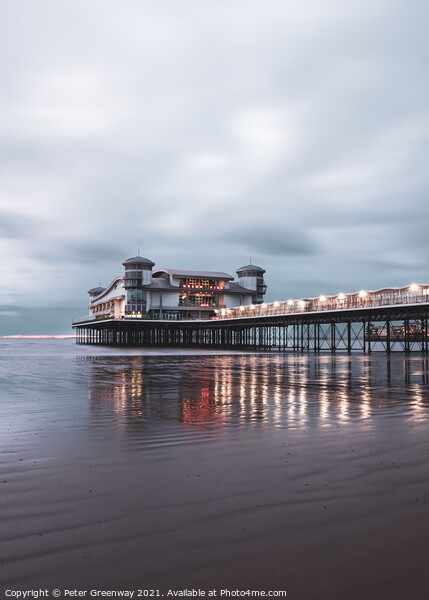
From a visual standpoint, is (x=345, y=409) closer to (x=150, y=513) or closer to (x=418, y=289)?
A: (x=150, y=513)

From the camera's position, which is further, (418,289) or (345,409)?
(418,289)

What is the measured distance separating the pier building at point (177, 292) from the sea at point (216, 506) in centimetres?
8738

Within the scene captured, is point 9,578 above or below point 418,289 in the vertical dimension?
below

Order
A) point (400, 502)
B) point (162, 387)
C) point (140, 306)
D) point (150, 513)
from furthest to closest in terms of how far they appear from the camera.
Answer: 1. point (140, 306)
2. point (162, 387)
3. point (400, 502)
4. point (150, 513)

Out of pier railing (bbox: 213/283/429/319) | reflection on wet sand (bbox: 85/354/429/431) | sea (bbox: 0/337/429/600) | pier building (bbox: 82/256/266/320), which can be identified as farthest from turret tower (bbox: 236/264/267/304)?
sea (bbox: 0/337/429/600)

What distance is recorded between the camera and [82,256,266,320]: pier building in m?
99.9

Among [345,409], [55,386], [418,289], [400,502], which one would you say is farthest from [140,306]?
[400,502]

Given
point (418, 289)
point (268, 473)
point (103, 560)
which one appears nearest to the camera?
point (103, 560)

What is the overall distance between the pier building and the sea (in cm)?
8738

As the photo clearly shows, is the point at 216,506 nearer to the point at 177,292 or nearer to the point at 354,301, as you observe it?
the point at 354,301

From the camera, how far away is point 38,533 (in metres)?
3.96

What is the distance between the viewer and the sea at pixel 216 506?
329 cm

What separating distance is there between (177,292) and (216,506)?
98.2 metres

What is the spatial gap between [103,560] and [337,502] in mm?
2456
